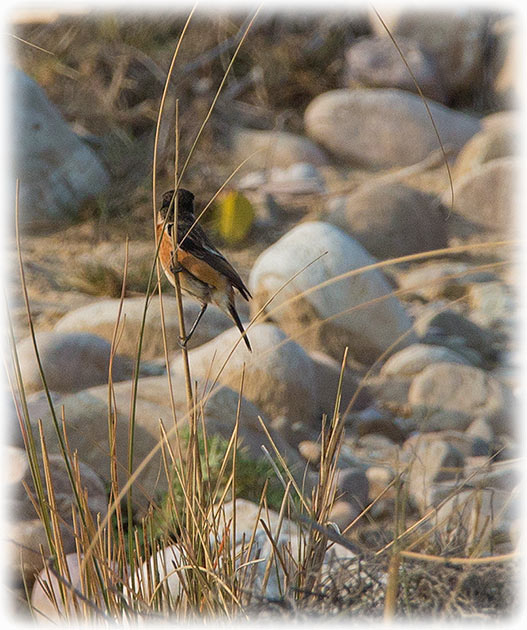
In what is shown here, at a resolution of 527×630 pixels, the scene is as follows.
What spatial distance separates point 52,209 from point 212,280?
5.28 m

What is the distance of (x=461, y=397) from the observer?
4.90m

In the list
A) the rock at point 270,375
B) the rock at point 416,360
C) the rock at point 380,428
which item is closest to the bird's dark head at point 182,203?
the rock at point 270,375

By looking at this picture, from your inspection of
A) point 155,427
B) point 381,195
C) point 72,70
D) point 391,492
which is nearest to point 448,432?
point 391,492

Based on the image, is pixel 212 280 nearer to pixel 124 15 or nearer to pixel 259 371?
pixel 259 371

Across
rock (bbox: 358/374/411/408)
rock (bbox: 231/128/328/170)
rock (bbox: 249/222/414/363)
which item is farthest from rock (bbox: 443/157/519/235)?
rock (bbox: 358/374/411/408)

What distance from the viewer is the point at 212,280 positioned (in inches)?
92.6

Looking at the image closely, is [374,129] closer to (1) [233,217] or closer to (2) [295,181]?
(2) [295,181]

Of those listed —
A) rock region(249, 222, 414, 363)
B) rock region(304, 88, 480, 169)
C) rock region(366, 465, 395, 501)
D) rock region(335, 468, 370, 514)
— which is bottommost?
rock region(335, 468, 370, 514)

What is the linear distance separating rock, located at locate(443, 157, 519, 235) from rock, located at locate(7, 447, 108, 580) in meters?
5.24

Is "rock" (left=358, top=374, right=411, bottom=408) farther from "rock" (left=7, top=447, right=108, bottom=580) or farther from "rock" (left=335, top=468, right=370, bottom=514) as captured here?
"rock" (left=7, top=447, right=108, bottom=580)

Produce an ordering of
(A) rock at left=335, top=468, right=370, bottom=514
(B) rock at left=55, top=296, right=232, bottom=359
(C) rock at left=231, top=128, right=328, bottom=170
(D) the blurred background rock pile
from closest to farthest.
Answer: (A) rock at left=335, top=468, right=370, bottom=514, (D) the blurred background rock pile, (B) rock at left=55, top=296, right=232, bottom=359, (C) rock at left=231, top=128, right=328, bottom=170

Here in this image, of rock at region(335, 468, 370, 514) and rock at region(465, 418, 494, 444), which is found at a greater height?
rock at region(465, 418, 494, 444)

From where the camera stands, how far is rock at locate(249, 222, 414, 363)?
5.27 metres

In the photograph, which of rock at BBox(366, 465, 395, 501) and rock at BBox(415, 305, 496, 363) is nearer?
rock at BBox(366, 465, 395, 501)
